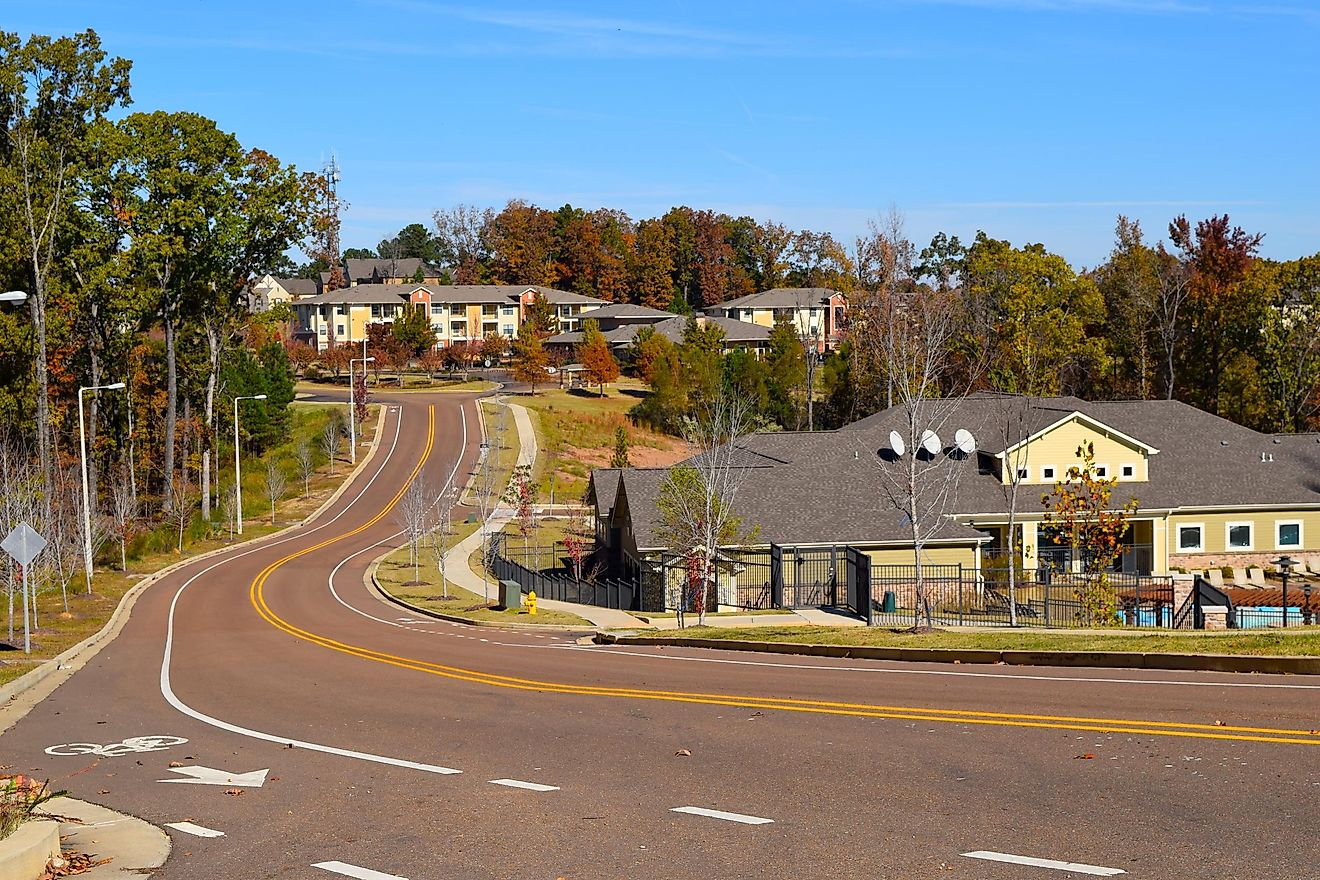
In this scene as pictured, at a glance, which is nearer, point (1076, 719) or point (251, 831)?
point (251, 831)

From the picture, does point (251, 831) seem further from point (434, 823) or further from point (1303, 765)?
point (1303, 765)

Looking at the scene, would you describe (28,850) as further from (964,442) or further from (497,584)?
(497,584)

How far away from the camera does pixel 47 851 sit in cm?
955

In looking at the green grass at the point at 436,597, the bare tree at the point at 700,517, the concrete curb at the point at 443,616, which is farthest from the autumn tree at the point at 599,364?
the bare tree at the point at 700,517

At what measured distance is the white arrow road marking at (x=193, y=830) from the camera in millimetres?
11266

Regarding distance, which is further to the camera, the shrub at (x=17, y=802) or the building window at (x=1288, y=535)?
the building window at (x=1288, y=535)

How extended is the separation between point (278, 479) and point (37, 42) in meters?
27.2

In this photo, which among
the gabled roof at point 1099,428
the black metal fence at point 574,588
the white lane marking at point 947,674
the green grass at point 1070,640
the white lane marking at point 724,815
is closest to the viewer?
the white lane marking at point 724,815

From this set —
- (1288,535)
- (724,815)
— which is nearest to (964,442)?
(1288,535)

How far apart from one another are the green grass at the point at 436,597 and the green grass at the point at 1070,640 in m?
12.9

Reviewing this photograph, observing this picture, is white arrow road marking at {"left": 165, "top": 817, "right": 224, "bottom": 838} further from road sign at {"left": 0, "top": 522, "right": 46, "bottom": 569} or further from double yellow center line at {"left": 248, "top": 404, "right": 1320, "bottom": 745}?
road sign at {"left": 0, "top": 522, "right": 46, "bottom": 569}

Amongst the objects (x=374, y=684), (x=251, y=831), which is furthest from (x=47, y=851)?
(x=374, y=684)

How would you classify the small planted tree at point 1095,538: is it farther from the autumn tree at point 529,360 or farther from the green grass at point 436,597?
the autumn tree at point 529,360

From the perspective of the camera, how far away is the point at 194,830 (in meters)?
11.5
